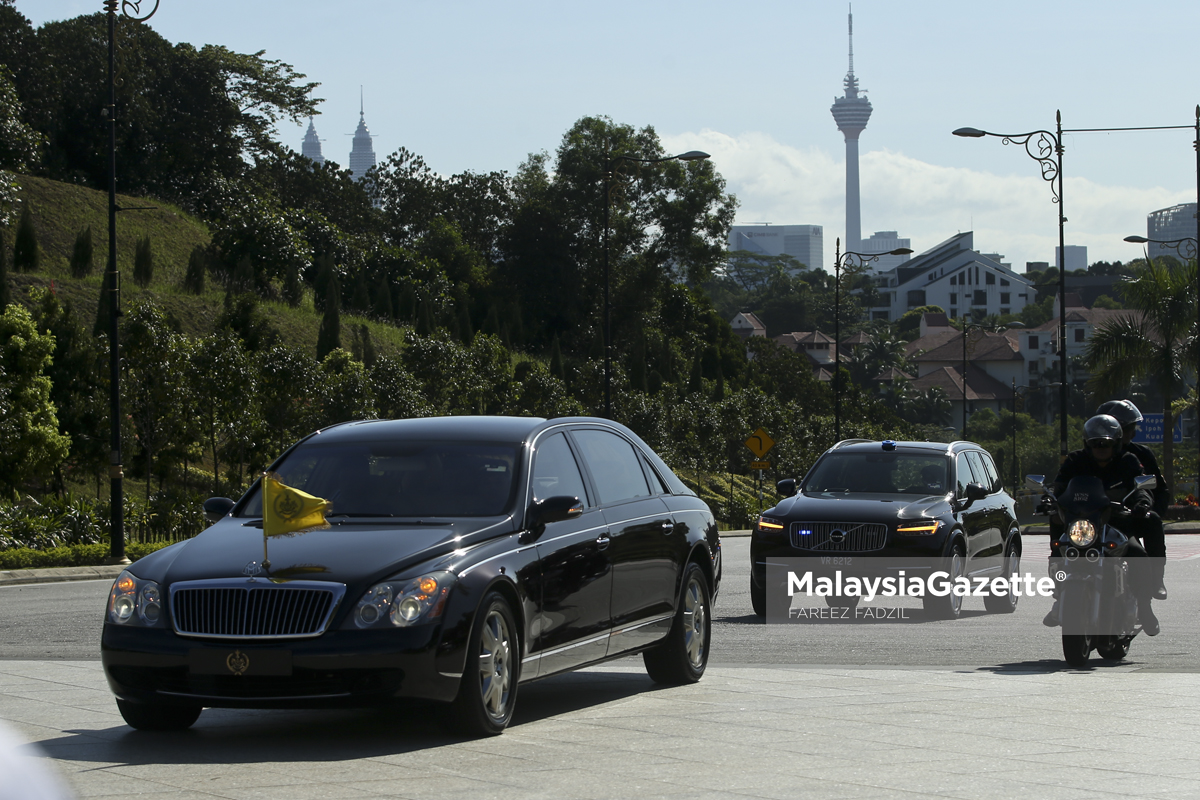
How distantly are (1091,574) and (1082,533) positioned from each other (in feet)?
0.96

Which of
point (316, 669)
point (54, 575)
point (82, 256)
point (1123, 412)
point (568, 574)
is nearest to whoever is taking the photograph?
point (316, 669)

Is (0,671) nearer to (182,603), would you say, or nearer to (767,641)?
(182,603)

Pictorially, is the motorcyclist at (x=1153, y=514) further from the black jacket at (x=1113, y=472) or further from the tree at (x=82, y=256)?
the tree at (x=82, y=256)

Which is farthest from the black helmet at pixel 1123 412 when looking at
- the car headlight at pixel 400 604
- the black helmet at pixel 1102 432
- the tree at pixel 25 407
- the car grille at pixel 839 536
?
the tree at pixel 25 407

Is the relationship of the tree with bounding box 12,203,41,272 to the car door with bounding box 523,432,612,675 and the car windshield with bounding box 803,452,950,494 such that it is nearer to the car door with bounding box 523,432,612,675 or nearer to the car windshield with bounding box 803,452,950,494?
the car windshield with bounding box 803,452,950,494

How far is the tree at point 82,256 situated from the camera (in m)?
47.3

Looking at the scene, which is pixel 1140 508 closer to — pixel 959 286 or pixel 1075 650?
pixel 1075 650

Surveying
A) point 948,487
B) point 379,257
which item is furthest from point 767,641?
point 379,257

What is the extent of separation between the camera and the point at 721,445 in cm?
5825

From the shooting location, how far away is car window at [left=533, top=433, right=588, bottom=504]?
843cm

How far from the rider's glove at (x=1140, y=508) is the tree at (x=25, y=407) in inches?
935

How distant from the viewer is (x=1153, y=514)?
10.9m

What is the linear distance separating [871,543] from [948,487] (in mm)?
1506

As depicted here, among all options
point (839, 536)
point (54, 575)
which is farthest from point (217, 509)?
point (54, 575)
